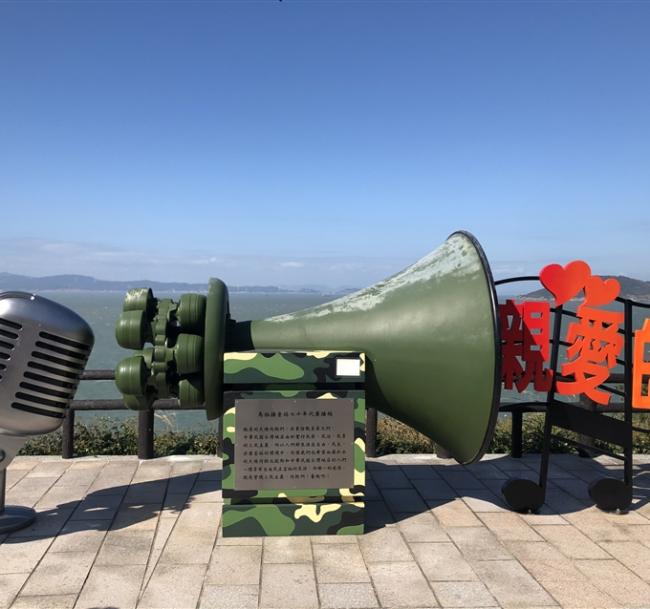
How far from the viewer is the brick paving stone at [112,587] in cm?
324

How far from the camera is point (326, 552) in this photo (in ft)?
12.8

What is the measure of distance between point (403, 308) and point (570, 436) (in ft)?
14.3

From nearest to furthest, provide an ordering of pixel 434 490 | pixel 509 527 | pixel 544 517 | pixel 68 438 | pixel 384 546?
pixel 384 546, pixel 509 527, pixel 544 517, pixel 434 490, pixel 68 438

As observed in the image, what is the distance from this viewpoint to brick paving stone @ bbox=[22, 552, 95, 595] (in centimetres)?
337

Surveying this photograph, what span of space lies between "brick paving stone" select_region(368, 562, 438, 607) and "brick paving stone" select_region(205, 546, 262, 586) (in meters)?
0.77

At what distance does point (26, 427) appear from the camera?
4.01m

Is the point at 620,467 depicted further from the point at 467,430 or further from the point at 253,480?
the point at 253,480

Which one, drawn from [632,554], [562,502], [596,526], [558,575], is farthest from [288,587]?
[562,502]

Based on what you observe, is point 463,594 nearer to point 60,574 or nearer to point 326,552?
point 326,552

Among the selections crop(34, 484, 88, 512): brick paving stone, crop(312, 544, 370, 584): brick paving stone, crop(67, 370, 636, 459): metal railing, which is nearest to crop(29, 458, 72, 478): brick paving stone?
crop(67, 370, 636, 459): metal railing

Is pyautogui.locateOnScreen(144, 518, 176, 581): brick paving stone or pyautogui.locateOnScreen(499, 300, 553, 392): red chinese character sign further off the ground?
pyautogui.locateOnScreen(499, 300, 553, 392): red chinese character sign

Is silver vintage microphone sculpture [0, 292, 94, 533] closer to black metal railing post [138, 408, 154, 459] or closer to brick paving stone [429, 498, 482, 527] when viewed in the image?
black metal railing post [138, 408, 154, 459]

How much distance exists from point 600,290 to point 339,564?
9.86ft

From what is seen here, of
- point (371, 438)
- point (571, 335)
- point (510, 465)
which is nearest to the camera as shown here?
point (571, 335)
